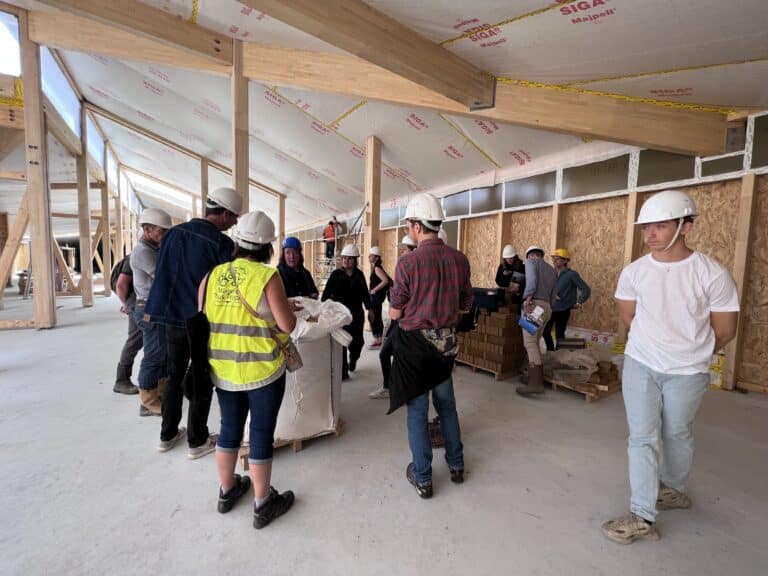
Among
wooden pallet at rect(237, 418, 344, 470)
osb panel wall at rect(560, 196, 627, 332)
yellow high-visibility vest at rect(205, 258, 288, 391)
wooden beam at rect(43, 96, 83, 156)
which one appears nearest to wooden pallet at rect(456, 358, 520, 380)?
osb panel wall at rect(560, 196, 627, 332)

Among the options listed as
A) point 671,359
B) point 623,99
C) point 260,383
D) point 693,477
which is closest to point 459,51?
point 623,99

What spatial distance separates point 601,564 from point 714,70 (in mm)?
4084

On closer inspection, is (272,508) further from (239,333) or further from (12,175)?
(12,175)

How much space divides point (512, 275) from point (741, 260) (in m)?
2.42

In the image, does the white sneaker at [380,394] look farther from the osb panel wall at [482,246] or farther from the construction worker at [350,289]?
the osb panel wall at [482,246]

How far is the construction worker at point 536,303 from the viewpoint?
3.81 m

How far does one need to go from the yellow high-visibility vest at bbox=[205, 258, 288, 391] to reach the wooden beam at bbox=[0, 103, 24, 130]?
7.50 meters

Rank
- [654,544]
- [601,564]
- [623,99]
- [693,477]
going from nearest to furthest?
[601,564], [654,544], [693,477], [623,99]

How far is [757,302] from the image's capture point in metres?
3.89

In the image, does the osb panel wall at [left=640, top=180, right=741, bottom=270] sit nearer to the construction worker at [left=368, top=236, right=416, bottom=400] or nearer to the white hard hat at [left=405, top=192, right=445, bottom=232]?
the construction worker at [left=368, top=236, right=416, bottom=400]

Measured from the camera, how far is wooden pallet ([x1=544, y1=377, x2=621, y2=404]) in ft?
11.9

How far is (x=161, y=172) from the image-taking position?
15.0 metres

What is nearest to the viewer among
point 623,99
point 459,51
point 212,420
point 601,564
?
point 601,564

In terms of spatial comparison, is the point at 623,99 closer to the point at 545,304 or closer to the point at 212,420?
the point at 545,304
